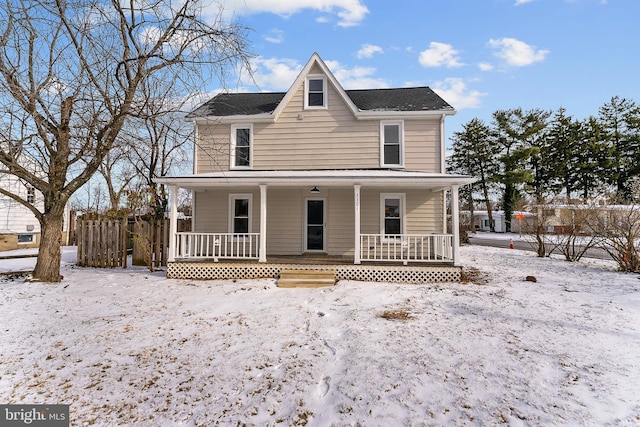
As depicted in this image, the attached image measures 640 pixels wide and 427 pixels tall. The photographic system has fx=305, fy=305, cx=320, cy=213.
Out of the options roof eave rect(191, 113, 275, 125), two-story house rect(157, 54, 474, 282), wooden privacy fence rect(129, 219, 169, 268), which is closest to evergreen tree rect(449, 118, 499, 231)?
two-story house rect(157, 54, 474, 282)

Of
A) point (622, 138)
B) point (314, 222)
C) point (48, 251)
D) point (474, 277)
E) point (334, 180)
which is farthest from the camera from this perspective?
point (622, 138)

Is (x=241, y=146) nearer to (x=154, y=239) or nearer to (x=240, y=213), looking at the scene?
(x=240, y=213)

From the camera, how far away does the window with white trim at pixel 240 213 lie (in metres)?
11.2

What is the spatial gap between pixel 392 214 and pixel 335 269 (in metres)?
3.30

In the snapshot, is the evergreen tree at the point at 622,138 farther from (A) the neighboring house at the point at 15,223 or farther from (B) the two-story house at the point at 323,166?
(A) the neighboring house at the point at 15,223

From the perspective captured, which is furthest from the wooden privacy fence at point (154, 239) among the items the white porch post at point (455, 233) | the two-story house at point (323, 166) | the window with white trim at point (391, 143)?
the white porch post at point (455, 233)

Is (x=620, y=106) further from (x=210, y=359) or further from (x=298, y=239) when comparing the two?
(x=210, y=359)

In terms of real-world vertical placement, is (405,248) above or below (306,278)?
above

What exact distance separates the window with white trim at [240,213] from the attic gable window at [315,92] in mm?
4077

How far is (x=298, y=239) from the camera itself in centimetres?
1099

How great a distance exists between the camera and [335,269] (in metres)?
8.95

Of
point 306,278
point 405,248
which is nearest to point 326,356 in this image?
point 306,278

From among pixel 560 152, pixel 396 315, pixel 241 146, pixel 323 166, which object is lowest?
pixel 396 315

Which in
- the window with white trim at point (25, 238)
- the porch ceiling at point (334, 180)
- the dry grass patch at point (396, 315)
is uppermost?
the porch ceiling at point (334, 180)
